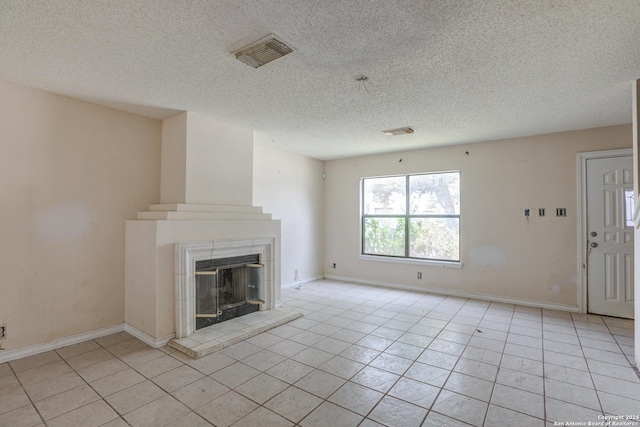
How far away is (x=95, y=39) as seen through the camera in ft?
7.07

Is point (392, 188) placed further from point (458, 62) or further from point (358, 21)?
point (358, 21)

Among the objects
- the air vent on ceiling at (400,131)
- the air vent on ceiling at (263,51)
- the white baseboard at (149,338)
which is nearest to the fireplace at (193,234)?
the white baseboard at (149,338)

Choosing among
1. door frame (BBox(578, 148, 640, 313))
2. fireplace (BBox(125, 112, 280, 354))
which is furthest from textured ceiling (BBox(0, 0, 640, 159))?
door frame (BBox(578, 148, 640, 313))

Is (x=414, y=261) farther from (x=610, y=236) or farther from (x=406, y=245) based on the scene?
(x=610, y=236)

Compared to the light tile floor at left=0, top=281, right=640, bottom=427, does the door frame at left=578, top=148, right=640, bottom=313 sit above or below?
above

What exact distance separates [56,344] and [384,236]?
4907 mm

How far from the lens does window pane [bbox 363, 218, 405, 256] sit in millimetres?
5832

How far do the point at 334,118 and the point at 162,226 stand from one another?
2311mm

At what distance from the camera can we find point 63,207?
3.17m

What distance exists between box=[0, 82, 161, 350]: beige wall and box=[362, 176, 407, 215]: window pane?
393 centimetres

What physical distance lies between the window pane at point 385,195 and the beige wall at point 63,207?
12.9 feet

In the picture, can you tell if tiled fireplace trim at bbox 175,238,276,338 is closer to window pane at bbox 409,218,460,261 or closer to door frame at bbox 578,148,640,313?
window pane at bbox 409,218,460,261

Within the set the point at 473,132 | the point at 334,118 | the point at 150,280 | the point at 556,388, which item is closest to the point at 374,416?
the point at 556,388

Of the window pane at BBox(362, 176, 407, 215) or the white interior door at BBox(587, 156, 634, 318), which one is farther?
the window pane at BBox(362, 176, 407, 215)
